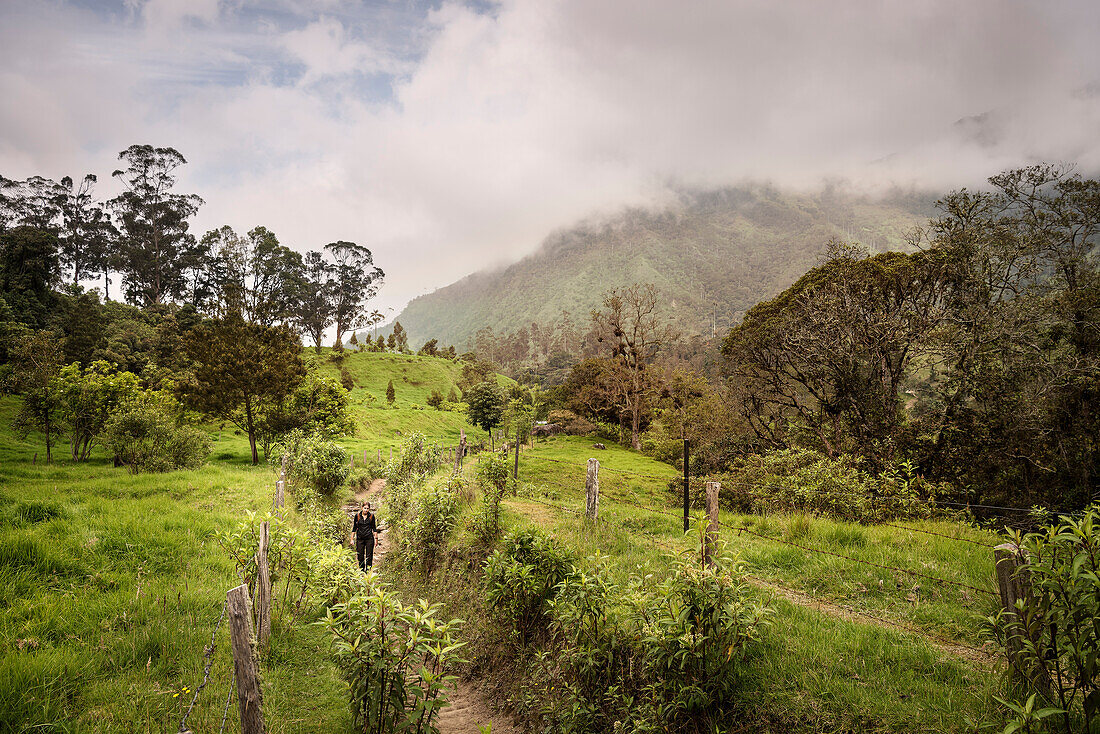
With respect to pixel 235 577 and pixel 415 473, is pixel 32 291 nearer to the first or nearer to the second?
pixel 415 473

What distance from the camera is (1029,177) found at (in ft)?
51.3

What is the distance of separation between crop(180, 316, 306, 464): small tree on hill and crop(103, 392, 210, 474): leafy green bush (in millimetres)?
2754

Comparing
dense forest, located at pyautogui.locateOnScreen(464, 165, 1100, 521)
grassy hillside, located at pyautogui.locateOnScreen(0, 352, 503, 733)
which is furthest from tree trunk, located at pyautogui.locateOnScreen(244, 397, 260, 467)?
dense forest, located at pyautogui.locateOnScreen(464, 165, 1100, 521)

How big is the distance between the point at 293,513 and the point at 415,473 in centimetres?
420

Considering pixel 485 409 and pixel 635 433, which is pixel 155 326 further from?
pixel 635 433

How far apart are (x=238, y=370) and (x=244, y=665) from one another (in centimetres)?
2140

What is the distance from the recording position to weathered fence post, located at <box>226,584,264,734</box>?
3.60m

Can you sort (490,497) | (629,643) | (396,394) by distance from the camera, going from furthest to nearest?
(396,394) < (490,497) < (629,643)

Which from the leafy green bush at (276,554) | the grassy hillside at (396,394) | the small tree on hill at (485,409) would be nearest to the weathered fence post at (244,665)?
the leafy green bush at (276,554)

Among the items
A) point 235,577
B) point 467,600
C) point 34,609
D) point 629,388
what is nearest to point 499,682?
point 467,600

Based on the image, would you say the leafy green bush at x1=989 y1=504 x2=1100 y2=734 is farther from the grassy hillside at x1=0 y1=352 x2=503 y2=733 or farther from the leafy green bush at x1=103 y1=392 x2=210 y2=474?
the leafy green bush at x1=103 y1=392 x2=210 y2=474

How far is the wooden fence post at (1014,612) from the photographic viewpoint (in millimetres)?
2854

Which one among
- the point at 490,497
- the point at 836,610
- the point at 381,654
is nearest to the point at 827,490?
the point at 836,610

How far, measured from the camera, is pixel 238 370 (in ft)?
68.5
